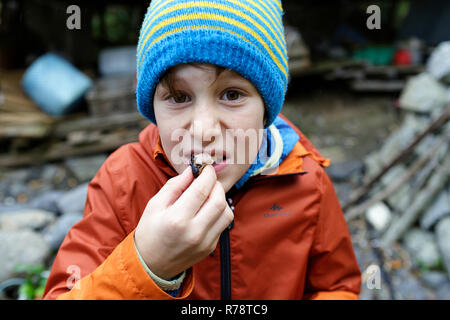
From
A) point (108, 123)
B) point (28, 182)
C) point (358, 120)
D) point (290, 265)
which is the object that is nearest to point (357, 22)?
point (358, 120)

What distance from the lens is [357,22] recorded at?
385 inches

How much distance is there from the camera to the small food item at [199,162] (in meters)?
1.25

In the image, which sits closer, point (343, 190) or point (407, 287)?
point (407, 287)

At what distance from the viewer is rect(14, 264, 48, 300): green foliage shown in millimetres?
2908

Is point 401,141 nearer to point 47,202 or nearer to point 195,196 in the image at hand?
point 195,196

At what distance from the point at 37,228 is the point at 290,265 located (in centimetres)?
357

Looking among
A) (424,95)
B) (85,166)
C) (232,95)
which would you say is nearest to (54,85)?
(85,166)

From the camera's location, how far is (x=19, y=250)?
3.37m

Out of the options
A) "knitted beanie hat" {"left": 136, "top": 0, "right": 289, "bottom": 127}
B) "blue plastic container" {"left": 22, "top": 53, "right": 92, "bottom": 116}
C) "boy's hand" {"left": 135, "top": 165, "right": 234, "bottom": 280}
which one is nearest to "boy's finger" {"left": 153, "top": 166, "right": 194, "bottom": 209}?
"boy's hand" {"left": 135, "top": 165, "right": 234, "bottom": 280}

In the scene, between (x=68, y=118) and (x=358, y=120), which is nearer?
(x=68, y=118)

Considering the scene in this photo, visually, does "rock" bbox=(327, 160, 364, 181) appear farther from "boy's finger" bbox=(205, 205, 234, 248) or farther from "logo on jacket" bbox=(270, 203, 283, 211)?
"boy's finger" bbox=(205, 205, 234, 248)

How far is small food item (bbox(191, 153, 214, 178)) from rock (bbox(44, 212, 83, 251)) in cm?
301

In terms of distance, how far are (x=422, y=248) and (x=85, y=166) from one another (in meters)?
4.71
